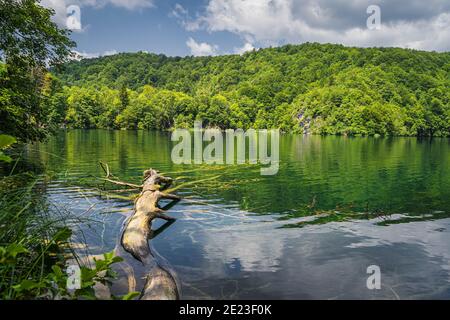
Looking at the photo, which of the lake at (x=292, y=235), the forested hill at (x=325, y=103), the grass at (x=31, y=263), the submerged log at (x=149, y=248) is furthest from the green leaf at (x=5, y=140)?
the forested hill at (x=325, y=103)

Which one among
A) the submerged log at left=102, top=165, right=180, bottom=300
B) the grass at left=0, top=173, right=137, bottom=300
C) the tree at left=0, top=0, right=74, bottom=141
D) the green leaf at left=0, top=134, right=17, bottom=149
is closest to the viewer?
the green leaf at left=0, top=134, right=17, bottom=149

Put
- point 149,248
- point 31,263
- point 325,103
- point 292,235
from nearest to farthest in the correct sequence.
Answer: point 31,263
point 149,248
point 292,235
point 325,103

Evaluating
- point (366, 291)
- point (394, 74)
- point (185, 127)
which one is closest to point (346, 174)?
point (366, 291)

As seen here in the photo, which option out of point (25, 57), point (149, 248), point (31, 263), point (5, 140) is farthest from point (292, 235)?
point (25, 57)

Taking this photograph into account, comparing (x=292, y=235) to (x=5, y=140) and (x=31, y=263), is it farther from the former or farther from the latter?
(x=5, y=140)

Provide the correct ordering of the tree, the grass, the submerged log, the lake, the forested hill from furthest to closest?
the forested hill
the tree
the lake
the submerged log
the grass

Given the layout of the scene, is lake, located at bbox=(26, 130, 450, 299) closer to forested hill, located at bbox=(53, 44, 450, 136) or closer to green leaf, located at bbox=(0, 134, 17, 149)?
green leaf, located at bbox=(0, 134, 17, 149)

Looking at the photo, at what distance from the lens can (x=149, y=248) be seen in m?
9.78

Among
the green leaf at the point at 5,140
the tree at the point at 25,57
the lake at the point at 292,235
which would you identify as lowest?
the lake at the point at 292,235

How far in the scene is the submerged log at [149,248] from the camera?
6801 mm

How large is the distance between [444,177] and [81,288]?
26.2 metres

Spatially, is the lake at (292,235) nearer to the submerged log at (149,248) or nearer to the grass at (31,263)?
the submerged log at (149,248)

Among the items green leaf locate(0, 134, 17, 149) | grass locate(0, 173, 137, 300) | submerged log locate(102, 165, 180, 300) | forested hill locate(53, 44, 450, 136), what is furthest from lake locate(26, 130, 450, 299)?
forested hill locate(53, 44, 450, 136)

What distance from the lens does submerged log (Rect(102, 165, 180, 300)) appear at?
6.80 metres
